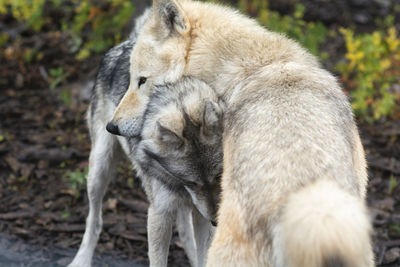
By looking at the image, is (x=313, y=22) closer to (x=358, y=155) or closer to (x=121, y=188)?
(x=121, y=188)

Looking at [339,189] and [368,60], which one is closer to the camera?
[339,189]

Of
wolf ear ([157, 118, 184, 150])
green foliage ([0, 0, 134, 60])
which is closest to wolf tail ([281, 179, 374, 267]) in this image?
wolf ear ([157, 118, 184, 150])

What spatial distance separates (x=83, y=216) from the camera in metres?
5.95

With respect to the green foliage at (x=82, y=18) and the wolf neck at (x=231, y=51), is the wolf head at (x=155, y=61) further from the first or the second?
the green foliage at (x=82, y=18)

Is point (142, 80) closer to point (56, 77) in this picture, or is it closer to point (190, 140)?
point (190, 140)

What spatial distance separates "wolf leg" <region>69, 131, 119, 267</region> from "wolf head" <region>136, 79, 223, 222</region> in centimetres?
145

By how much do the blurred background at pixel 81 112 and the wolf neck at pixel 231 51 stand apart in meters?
0.91

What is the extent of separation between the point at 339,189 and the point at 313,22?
8.13m

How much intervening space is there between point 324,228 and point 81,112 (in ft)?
18.6

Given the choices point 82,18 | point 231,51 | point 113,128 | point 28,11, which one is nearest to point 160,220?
point 113,128

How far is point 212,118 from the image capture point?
3.41 m

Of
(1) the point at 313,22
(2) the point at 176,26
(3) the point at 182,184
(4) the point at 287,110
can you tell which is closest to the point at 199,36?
(2) the point at 176,26

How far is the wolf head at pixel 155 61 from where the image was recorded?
410 cm

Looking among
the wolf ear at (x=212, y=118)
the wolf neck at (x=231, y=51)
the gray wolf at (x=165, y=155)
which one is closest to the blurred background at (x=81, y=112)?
the gray wolf at (x=165, y=155)
